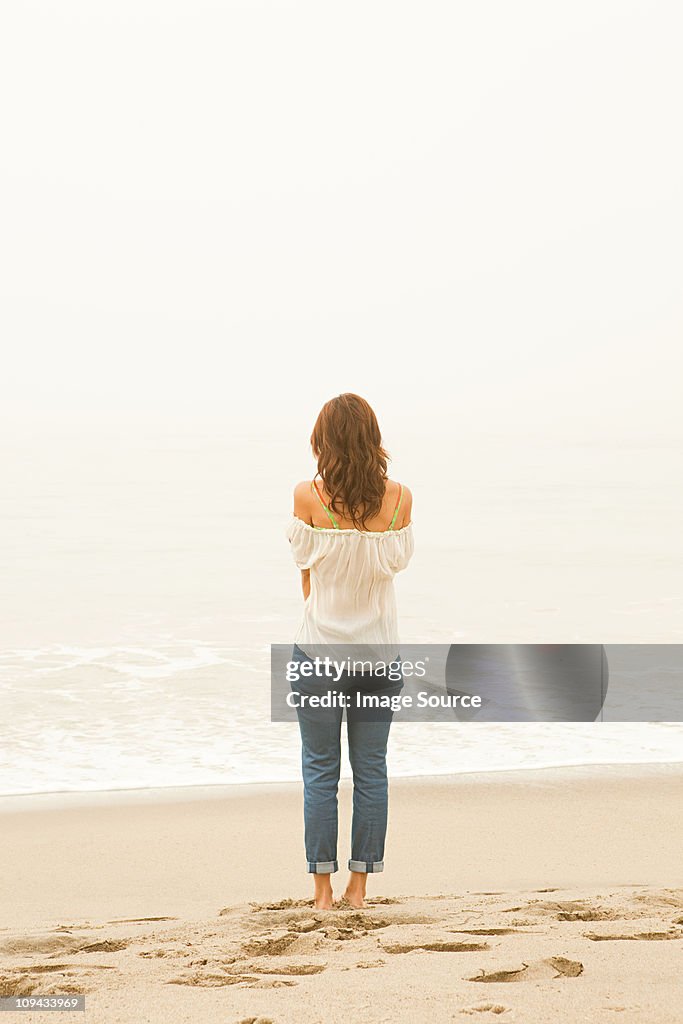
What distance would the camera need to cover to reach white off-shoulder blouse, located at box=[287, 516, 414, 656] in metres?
3.01

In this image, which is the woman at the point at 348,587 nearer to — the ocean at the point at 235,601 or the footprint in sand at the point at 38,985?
the footprint in sand at the point at 38,985

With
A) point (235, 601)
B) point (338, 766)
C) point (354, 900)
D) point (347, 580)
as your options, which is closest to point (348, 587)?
point (347, 580)

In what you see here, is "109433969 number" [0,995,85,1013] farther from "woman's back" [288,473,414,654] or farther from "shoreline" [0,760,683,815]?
"shoreline" [0,760,683,815]

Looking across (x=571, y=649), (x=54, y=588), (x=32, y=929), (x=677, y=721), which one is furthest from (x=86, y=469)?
(x=32, y=929)

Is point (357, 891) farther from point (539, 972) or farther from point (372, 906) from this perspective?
point (539, 972)

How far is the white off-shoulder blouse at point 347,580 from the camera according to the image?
3.01 metres

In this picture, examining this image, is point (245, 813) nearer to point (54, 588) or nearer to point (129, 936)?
point (129, 936)

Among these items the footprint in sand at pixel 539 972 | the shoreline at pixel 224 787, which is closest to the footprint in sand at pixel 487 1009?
the footprint in sand at pixel 539 972

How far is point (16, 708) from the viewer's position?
238 inches

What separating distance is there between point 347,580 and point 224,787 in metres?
2.09

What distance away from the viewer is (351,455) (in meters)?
2.96

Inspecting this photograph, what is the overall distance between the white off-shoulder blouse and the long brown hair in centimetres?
9

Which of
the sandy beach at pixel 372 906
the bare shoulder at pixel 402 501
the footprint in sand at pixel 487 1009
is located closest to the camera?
the footprint in sand at pixel 487 1009

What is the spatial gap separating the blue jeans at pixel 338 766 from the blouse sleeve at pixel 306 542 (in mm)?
257
